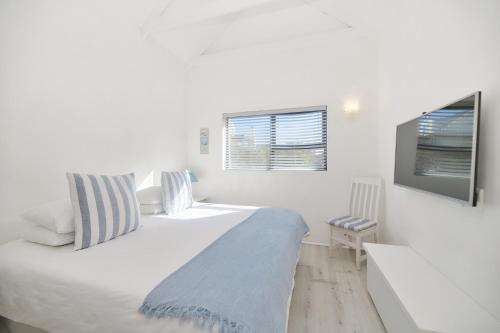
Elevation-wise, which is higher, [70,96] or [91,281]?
[70,96]

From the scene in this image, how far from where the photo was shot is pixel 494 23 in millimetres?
1101

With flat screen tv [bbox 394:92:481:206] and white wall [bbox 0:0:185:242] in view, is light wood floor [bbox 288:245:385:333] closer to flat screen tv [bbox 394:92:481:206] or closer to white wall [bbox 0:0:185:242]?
flat screen tv [bbox 394:92:481:206]

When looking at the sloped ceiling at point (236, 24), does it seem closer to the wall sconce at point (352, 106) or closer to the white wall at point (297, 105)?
the white wall at point (297, 105)

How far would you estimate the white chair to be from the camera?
2383 mm

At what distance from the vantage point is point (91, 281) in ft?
3.44

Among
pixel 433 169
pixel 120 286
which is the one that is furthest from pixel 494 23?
pixel 120 286

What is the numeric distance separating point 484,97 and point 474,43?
340mm

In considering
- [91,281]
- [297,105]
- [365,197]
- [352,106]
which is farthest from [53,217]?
[352,106]

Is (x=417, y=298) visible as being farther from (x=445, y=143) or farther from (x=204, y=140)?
(x=204, y=140)

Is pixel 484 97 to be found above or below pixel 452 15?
below

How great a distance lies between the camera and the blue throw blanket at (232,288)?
0.83 meters

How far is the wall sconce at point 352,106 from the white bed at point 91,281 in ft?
8.13

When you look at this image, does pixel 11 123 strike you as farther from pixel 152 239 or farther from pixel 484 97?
pixel 484 97

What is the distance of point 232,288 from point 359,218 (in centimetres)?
224
